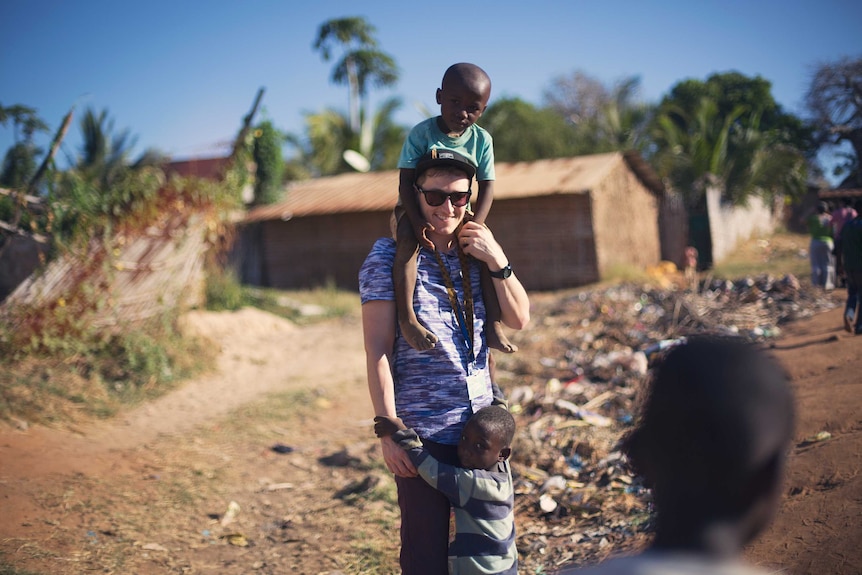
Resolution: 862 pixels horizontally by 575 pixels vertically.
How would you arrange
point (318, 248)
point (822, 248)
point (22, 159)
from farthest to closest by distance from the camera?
point (318, 248), point (822, 248), point (22, 159)

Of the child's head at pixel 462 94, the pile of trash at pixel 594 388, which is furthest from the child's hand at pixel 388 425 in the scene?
the child's head at pixel 462 94

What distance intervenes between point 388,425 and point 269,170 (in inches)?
671

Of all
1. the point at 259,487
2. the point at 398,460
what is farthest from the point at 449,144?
the point at 259,487

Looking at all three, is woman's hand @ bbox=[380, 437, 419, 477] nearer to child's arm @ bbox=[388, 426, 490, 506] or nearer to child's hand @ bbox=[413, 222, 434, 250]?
child's arm @ bbox=[388, 426, 490, 506]

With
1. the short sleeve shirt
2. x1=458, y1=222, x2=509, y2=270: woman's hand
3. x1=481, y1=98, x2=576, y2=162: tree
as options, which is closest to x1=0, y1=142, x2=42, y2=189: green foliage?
the short sleeve shirt

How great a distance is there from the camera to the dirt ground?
321 centimetres

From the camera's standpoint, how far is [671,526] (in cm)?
136

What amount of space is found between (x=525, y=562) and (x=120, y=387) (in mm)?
5277

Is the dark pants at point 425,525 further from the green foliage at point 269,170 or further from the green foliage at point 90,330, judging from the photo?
the green foliage at point 269,170

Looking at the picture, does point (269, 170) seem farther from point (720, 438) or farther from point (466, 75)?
point (720, 438)

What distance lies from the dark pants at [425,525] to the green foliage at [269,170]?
16.3 m

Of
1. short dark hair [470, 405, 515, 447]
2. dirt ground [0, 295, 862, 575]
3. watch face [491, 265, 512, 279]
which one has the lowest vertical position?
dirt ground [0, 295, 862, 575]

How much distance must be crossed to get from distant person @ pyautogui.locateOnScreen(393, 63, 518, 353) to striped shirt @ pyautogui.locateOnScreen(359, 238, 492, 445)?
0.04 meters

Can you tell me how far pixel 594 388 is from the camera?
21.5 feet
